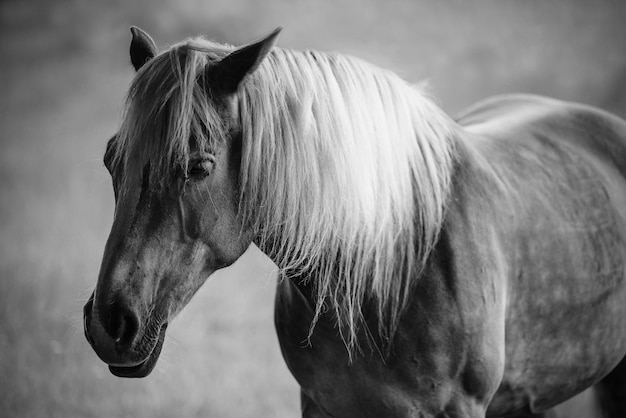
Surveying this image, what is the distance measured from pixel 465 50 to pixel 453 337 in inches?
370

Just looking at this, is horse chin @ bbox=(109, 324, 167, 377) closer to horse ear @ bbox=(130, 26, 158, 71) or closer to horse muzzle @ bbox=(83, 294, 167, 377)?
horse muzzle @ bbox=(83, 294, 167, 377)

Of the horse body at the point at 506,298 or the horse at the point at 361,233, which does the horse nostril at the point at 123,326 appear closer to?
the horse at the point at 361,233

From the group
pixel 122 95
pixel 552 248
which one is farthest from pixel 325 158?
pixel 122 95

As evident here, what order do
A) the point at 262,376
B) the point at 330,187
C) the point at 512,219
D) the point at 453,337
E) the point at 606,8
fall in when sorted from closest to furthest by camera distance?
the point at 330,187, the point at 453,337, the point at 512,219, the point at 262,376, the point at 606,8

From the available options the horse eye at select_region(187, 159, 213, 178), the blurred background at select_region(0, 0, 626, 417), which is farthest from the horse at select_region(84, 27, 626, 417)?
the blurred background at select_region(0, 0, 626, 417)

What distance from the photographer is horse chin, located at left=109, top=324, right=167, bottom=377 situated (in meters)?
1.54

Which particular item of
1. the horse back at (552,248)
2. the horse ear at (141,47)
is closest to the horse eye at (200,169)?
the horse ear at (141,47)

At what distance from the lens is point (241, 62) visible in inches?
59.1

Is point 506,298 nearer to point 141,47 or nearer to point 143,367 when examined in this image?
point 143,367

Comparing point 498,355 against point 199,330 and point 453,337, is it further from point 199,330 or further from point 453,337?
point 199,330

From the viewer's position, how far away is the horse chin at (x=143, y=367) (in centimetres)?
154

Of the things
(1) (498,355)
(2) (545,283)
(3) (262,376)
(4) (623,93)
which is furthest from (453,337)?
(4) (623,93)

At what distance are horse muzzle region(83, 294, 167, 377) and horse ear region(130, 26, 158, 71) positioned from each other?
0.73 metres

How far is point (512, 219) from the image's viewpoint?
199cm
